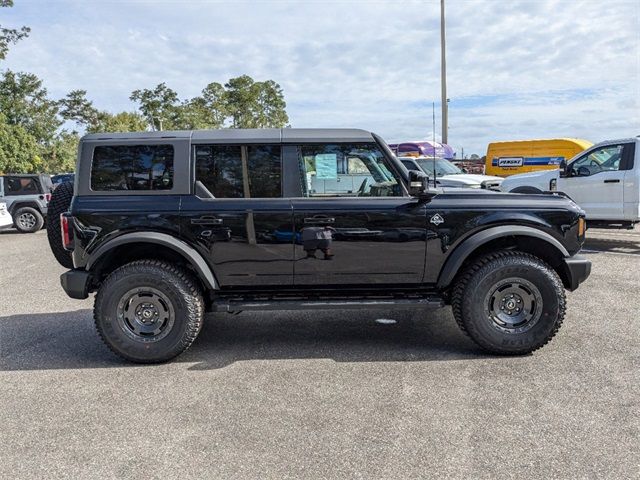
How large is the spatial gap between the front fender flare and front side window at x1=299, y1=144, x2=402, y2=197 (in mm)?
711

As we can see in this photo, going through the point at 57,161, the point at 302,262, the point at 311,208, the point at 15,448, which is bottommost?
the point at 15,448

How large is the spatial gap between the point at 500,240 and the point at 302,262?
5.66ft

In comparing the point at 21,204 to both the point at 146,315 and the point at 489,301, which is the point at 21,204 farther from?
the point at 489,301

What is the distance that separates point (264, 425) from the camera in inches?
123

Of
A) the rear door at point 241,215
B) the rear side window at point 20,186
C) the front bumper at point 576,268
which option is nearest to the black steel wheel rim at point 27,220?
the rear side window at point 20,186

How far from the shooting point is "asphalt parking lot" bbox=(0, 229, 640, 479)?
2707 mm

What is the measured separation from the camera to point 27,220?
14.1 meters

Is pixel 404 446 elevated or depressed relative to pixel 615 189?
depressed

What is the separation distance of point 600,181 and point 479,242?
6.29 m

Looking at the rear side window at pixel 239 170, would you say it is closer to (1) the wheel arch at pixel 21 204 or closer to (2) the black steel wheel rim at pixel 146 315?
(2) the black steel wheel rim at pixel 146 315

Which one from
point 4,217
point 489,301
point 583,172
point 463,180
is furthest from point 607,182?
point 4,217

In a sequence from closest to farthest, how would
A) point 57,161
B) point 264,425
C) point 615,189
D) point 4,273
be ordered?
1. point 264,425
2. point 4,273
3. point 615,189
4. point 57,161

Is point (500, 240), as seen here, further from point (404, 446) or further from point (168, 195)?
point (168, 195)

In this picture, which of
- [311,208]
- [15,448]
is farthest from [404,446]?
[15,448]
